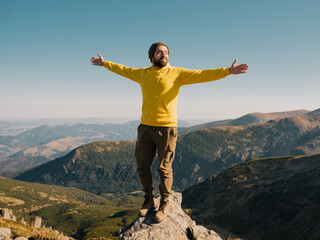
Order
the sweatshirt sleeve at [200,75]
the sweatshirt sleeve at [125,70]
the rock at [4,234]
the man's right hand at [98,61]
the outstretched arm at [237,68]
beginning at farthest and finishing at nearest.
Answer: the rock at [4,234]
the man's right hand at [98,61]
the sweatshirt sleeve at [125,70]
the sweatshirt sleeve at [200,75]
the outstretched arm at [237,68]

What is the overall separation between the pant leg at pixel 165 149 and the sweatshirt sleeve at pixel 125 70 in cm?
268

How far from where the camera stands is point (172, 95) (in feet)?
25.0

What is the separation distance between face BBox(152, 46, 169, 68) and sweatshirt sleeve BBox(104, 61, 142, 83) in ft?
3.40

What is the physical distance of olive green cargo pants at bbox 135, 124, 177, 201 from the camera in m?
7.47

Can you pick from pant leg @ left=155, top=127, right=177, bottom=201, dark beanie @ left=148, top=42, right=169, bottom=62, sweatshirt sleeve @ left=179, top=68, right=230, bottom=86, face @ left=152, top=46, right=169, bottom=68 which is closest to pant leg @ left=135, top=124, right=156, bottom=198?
pant leg @ left=155, top=127, right=177, bottom=201

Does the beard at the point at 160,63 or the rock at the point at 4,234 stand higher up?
the beard at the point at 160,63

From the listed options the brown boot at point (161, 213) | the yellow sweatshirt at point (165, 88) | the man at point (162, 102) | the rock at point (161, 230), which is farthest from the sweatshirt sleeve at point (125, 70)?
the rock at point (161, 230)

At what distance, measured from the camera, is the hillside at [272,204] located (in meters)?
54.5

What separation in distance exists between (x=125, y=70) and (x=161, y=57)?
76.1 inches

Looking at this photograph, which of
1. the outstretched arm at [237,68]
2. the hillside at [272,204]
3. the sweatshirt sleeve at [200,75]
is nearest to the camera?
the outstretched arm at [237,68]

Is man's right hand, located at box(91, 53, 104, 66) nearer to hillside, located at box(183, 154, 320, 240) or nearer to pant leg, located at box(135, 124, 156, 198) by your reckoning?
pant leg, located at box(135, 124, 156, 198)

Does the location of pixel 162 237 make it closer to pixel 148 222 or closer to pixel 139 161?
pixel 148 222

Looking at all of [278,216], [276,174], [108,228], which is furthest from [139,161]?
[108,228]

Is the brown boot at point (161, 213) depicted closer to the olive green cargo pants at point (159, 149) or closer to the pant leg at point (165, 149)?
the olive green cargo pants at point (159, 149)
